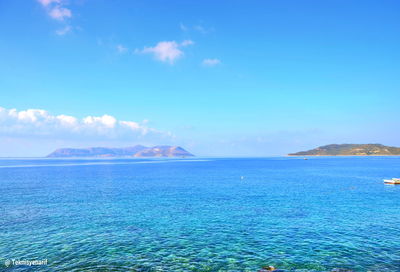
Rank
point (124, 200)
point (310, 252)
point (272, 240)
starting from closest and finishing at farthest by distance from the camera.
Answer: point (310, 252) → point (272, 240) → point (124, 200)

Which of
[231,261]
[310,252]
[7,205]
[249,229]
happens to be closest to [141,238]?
[231,261]

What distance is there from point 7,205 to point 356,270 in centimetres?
7036

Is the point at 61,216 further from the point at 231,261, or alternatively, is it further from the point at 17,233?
the point at 231,261

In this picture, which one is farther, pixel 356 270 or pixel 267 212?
pixel 267 212

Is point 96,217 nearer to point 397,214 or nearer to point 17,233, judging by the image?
point 17,233

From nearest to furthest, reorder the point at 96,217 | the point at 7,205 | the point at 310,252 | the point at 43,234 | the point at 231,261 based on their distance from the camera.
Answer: the point at 231,261 < the point at 310,252 < the point at 43,234 < the point at 96,217 < the point at 7,205

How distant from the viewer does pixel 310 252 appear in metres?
29.6

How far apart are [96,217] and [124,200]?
17.7m

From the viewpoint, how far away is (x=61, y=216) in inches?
1870

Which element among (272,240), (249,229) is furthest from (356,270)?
(249,229)

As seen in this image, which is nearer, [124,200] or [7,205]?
[7,205]

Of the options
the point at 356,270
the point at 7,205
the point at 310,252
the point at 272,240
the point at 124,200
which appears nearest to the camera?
the point at 356,270

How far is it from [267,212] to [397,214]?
995 inches

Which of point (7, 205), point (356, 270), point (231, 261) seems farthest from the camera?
point (7, 205)
